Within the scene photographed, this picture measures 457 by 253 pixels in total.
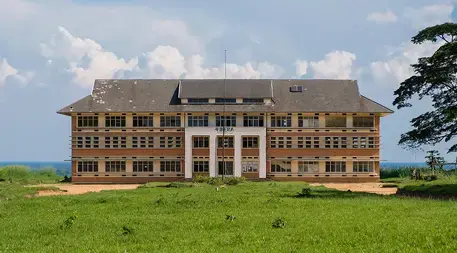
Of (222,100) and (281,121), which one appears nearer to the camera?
(281,121)

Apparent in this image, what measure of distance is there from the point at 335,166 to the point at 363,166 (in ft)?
9.38

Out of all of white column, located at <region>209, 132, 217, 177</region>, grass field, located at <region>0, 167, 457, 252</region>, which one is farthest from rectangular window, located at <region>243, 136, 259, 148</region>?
grass field, located at <region>0, 167, 457, 252</region>

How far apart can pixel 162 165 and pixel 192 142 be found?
3.83m

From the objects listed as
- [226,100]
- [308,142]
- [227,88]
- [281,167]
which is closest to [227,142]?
[226,100]

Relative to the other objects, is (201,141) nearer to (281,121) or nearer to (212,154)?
(212,154)

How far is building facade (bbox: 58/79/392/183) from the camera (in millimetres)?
69125

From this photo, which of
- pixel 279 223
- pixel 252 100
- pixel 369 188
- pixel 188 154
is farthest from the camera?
pixel 252 100

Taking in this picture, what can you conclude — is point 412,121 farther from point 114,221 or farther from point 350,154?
point 350,154

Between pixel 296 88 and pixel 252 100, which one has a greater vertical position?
pixel 296 88

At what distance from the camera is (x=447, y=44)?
125 ft

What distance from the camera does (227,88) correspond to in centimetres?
7062

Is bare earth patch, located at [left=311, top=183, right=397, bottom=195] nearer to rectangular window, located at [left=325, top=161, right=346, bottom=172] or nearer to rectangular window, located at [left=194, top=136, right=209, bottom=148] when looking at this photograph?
rectangular window, located at [left=325, top=161, right=346, bottom=172]

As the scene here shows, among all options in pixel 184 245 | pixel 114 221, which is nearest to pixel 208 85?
pixel 114 221

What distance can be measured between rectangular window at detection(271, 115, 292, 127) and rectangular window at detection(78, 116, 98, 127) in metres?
17.9
